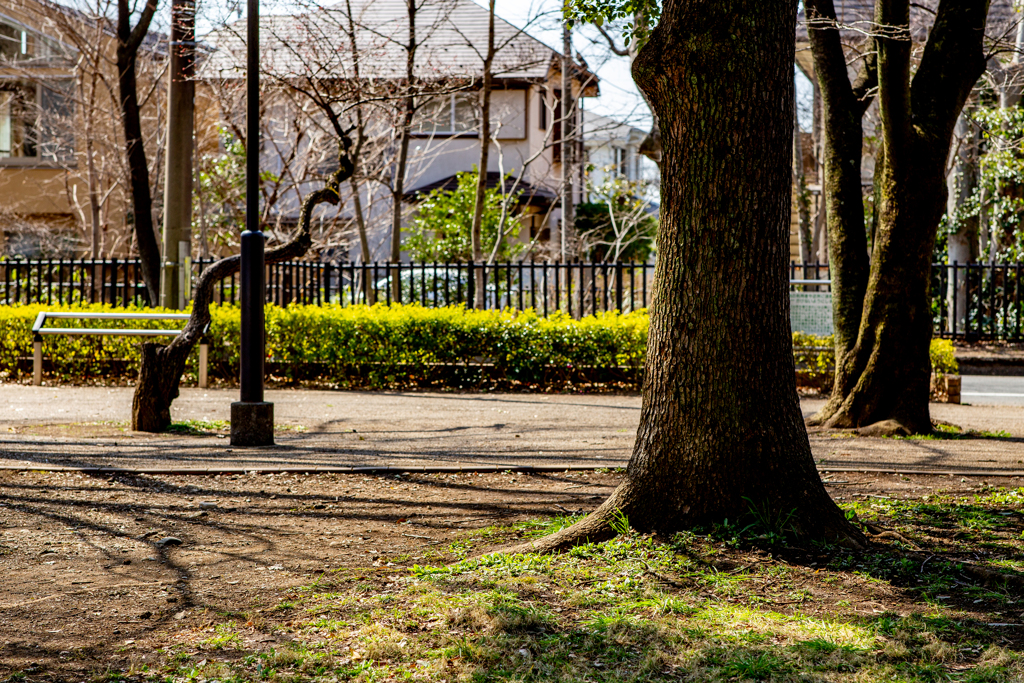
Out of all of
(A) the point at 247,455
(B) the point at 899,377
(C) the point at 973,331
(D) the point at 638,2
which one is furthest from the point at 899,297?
(C) the point at 973,331

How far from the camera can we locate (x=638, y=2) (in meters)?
6.62

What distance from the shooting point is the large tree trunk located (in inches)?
168

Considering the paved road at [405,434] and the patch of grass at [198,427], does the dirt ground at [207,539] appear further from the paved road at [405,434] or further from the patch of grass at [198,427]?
the patch of grass at [198,427]

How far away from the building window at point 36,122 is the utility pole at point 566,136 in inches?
415

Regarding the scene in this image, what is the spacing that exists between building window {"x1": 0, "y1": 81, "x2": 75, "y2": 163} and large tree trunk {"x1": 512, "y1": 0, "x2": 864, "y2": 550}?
62.4 feet

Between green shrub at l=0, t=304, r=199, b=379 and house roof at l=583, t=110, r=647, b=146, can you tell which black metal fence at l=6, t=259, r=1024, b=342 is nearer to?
green shrub at l=0, t=304, r=199, b=379

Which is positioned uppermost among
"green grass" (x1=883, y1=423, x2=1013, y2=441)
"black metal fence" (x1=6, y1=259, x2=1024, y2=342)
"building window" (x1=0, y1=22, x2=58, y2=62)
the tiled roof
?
"building window" (x1=0, y1=22, x2=58, y2=62)

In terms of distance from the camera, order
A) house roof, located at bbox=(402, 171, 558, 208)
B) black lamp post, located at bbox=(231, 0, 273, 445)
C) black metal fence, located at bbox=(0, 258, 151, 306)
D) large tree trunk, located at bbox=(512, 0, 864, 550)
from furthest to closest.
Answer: house roof, located at bbox=(402, 171, 558, 208) < black metal fence, located at bbox=(0, 258, 151, 306) < black lamp post, located at bbox=(231, 0, 273, 445) < large tree trunk, located at bbox=(512, 0, 864, 550)

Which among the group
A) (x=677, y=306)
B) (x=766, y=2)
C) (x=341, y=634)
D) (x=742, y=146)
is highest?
(x=766, y=2)

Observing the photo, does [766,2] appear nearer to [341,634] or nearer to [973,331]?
[341,634]

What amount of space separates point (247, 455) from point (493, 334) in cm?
536

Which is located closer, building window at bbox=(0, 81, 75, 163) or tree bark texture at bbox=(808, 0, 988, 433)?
tree bark texture at bbox=(808, 0, 988, 433)

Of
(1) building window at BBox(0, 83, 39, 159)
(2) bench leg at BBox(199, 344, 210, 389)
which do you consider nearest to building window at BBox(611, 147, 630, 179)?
(1) building window at BBox(0, 83, 39, 159)

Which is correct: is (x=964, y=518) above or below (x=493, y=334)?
below
